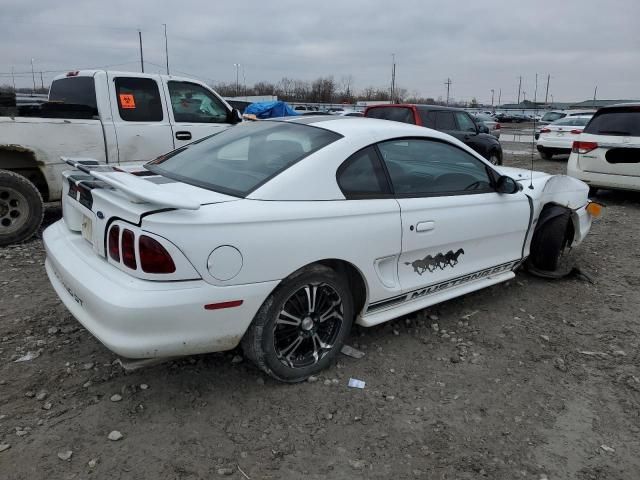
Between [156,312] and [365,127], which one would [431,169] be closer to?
[365,127]

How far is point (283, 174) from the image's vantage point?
2.85 metres

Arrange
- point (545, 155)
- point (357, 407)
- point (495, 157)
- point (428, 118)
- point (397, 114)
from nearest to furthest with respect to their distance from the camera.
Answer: point (357, 407) → point (397, 114) → point (428, 118) → point (495, 157) → point (545, 155)

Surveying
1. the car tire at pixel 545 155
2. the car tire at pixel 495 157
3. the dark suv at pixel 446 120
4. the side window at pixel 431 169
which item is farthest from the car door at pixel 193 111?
the car tire at pixel 545 155

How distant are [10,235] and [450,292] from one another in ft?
15.3

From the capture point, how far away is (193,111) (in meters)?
6.70

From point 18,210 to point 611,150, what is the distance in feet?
27.7

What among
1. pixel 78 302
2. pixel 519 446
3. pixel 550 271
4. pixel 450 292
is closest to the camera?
pixel 519 446

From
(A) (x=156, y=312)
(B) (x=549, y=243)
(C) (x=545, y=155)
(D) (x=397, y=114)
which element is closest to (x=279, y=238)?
(A) (x=156, y=312)

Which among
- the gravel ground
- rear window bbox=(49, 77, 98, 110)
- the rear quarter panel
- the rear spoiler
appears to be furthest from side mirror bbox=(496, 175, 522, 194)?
rear window bbox=(49, 77, 98, 110)

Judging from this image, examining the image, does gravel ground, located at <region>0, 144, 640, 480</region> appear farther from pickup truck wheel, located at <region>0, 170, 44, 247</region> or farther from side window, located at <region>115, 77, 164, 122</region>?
side window, located at <region>115, 77, 164, 122</region>

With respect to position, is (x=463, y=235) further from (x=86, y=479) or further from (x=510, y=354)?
(x=86, y=479)

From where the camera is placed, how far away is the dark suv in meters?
9.93

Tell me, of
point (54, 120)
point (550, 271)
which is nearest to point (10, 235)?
point (54, 120)

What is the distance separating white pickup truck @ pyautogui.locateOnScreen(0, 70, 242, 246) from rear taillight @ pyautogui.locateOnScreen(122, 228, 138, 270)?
374cm
